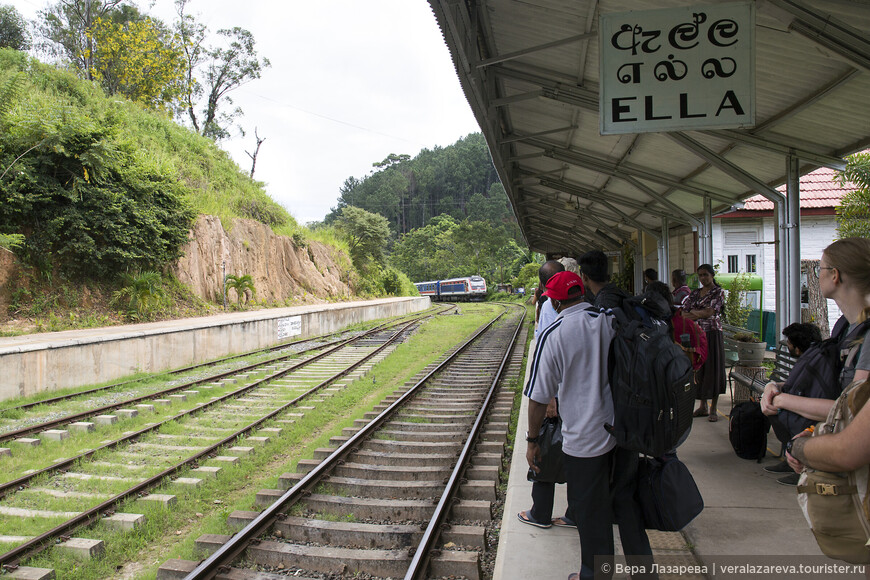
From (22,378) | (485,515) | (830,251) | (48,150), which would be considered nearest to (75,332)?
(22,378)

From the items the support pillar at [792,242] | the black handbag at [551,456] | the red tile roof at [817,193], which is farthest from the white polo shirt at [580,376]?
the red tile roof at [817,193]

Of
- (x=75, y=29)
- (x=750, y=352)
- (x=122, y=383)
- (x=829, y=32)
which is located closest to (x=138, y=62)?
(x=75, y=29)

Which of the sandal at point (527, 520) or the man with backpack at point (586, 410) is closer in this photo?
the man with backpack at point (586, 410)

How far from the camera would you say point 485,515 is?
492 cm

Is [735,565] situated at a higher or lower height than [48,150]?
lower

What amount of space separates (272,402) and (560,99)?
655 cm

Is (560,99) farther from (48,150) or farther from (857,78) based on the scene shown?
(48,150)

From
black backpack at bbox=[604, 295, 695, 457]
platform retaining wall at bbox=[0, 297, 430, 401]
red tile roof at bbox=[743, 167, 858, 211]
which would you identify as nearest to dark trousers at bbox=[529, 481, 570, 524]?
black backpack at bbox=[604, 295, 695, 457]

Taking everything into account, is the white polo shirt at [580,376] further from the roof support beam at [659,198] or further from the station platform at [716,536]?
the roof support beam at [659,198]

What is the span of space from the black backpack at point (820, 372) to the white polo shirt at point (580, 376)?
0.86 meters

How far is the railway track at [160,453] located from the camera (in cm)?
508

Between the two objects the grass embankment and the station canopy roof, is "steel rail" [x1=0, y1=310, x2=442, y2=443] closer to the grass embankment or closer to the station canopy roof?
the grass embankment

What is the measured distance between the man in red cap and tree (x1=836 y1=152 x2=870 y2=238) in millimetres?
5355

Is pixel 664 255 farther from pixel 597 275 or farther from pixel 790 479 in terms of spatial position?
pixel 597 275
